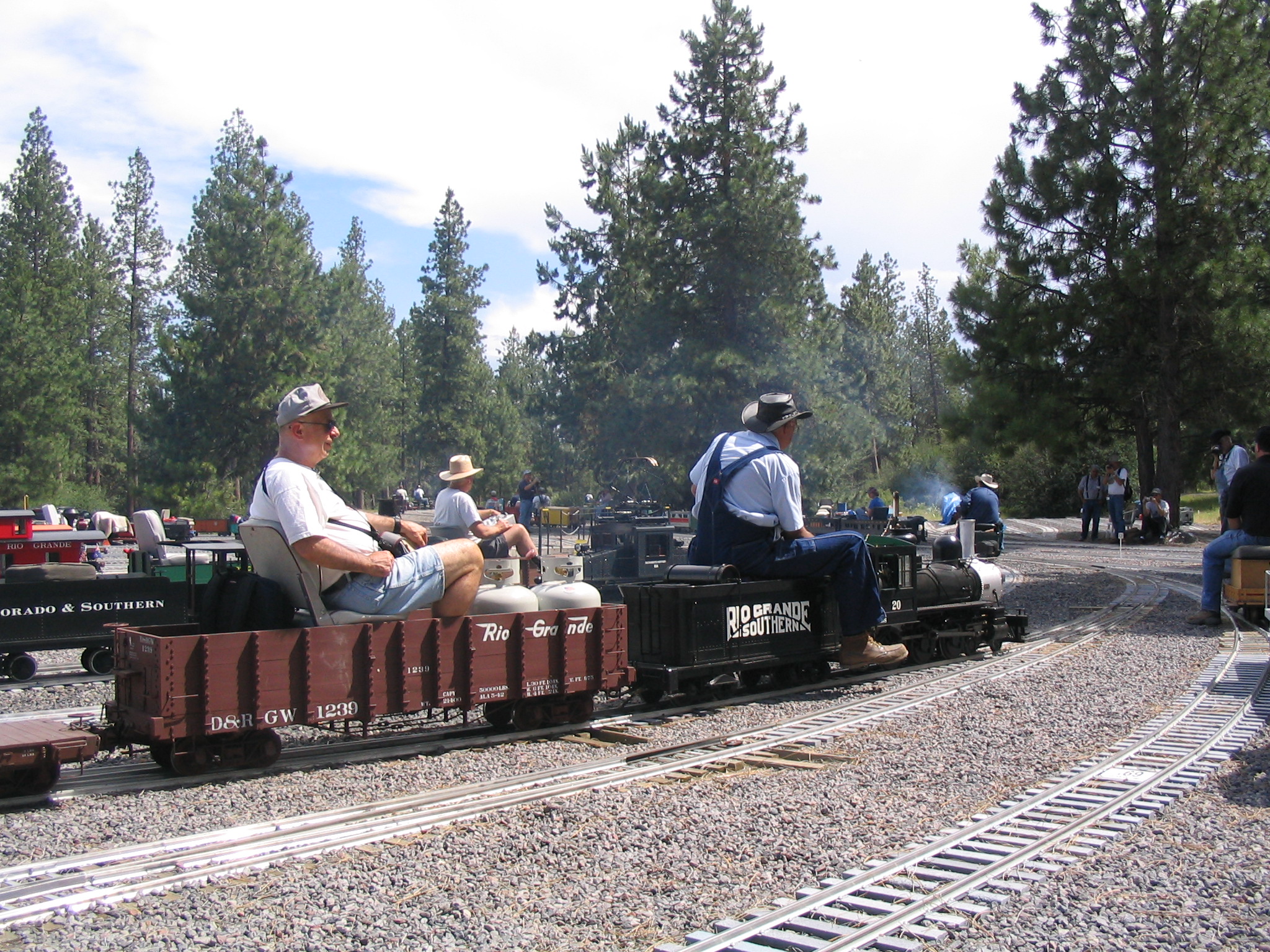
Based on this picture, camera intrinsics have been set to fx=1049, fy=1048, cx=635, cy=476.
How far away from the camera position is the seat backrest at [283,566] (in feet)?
20.4

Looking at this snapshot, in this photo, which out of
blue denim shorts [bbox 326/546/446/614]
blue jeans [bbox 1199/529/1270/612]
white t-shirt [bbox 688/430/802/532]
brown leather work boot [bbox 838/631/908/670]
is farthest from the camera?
blue jeans [bbox 1199/529/1270/612]

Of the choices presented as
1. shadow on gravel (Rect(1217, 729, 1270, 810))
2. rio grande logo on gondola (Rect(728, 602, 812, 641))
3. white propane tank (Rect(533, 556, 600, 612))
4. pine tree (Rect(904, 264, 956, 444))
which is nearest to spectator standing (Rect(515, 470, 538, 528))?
rio grande logo on gondola (Rect(728, 602, 812, 641))

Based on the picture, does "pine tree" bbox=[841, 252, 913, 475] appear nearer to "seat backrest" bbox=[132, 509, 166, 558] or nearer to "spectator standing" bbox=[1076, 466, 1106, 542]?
"spectator standing" bbox=[1076, 466, 1106, 542]

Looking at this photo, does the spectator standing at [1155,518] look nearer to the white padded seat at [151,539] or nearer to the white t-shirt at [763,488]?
the white t-shirt at [763,488]

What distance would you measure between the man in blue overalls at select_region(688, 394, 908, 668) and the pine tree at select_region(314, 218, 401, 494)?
1351 inches

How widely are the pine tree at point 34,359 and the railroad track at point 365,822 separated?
41.6 meters

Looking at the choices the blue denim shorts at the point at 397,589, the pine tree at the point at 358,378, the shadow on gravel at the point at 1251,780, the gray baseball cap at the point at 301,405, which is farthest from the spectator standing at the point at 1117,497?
the pine tree at the point at 358,378

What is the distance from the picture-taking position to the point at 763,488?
319 inches

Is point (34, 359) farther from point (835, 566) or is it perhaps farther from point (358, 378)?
point (835, 566)

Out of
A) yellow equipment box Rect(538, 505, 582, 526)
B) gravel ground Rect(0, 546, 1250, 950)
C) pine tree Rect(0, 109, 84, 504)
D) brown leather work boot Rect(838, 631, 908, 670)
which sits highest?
pine tree Rect(0, 109, 84, 504)

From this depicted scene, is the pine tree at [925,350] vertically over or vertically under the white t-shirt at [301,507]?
over

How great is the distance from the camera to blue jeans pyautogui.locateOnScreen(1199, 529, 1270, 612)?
37.7 ft

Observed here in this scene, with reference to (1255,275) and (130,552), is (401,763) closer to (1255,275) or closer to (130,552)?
(130,552)

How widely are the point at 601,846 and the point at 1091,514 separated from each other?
27.1 m
